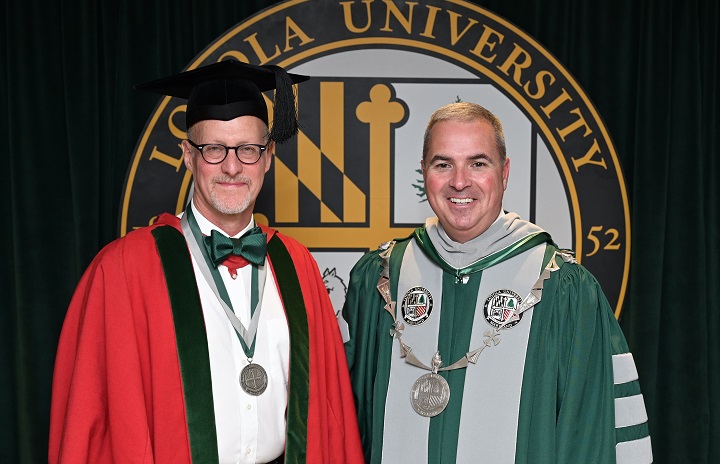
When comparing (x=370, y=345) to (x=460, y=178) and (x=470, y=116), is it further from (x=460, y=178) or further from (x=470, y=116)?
(x=470, y=116)

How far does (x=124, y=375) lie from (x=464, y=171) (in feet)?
3.83

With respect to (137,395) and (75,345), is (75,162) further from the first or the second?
(137,395)

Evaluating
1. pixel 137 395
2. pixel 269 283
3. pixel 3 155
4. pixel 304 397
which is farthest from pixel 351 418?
pixel 3 155

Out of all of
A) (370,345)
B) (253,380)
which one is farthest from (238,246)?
(370,345)

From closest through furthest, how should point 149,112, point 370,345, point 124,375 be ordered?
point 124,375
point 370,345
point 149,112

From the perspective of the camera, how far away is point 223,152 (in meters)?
2.34

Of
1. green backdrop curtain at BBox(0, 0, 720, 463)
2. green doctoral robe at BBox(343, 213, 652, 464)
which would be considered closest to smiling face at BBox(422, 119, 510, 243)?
green doctoral robe at BBox(343, 213, 652, 464)

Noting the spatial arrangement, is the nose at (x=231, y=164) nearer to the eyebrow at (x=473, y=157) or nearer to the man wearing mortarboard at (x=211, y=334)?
the man wearing mortarboard at (x=211, y=334)

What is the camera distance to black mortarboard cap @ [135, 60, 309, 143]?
7.64 ft

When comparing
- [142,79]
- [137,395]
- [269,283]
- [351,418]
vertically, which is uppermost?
[142,79]

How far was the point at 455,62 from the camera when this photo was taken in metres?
3.61

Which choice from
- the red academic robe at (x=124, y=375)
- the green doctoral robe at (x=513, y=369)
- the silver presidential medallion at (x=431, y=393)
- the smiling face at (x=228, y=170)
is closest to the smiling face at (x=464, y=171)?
the green doctoral robe at (x=513, y=369)

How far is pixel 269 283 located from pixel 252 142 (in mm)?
467

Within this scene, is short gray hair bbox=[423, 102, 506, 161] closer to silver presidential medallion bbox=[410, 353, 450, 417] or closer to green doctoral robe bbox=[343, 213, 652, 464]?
green doctoral robe bbox=[343, 213, 652, 464]
